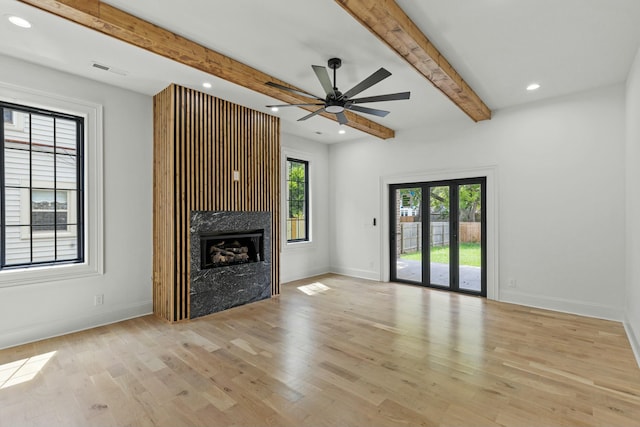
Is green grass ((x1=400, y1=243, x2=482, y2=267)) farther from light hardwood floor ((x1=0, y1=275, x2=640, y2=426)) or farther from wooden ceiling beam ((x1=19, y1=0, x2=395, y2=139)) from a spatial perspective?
wooden ceiling beam ((x1=19, y1=0, x2=395, y2=139))

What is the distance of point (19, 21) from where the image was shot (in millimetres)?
2617

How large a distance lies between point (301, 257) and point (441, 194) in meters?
3.04

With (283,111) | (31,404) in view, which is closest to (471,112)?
(283,111)

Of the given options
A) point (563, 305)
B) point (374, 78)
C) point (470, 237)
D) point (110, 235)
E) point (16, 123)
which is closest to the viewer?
point (374, 78)

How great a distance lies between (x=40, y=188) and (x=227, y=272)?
240 centimetres

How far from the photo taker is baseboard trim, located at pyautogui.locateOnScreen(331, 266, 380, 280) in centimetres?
640

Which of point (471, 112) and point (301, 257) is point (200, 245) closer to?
point (301, 257)

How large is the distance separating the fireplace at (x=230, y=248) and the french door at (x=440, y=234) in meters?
2.82

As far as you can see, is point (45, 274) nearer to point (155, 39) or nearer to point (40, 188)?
point (40, 188)

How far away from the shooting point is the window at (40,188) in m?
3.37

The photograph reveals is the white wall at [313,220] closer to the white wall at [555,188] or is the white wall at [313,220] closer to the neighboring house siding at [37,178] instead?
the white wall at [555,188]

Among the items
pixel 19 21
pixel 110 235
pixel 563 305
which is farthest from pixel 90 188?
pixel 563 305

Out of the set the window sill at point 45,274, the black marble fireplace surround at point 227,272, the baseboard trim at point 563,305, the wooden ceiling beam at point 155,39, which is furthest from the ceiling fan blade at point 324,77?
the baseboard trim at point 563,305

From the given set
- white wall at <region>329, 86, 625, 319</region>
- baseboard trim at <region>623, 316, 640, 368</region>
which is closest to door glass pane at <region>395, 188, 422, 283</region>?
white wall at <region>329, 86, 625, 319</region>
